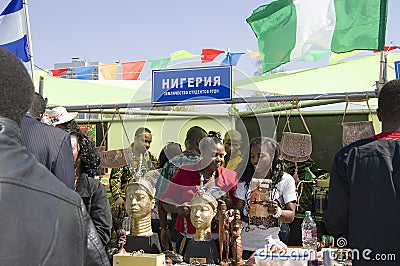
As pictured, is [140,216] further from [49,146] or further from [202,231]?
[49,146]

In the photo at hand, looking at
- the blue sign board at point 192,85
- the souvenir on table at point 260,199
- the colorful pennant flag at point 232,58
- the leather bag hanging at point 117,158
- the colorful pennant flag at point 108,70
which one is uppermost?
the colorful pennant flag at point 232,58

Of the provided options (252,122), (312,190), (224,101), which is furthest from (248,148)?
(252,122)

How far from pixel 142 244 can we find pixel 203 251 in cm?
44

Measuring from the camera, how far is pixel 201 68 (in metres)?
3.86

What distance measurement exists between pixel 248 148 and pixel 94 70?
23.5 feet

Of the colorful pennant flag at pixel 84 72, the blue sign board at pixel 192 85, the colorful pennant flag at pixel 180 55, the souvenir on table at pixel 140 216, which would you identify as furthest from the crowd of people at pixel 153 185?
the colorful pennant flag at pixel 84 72

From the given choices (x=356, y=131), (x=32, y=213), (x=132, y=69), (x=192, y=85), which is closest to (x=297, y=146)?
(x=356, y=131)

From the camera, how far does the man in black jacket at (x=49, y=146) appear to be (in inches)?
81.4

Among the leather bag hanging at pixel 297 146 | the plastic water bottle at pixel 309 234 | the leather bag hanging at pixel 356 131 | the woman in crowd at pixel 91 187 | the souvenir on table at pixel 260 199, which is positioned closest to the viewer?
the woman in crowd at pixel 91 187

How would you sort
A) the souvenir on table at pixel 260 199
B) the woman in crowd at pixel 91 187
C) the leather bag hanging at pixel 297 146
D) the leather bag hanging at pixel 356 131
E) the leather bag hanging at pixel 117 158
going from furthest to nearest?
the leather bag hanging at pixel 117 158 → the leather bag hanging at pixel 297 146 → the leather bag hanging at pixel 356 131 → the souvenir on table at pixel 260 199 → the woman in crowd at pixel 91 187

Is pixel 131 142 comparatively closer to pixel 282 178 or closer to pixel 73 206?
pixel 282 178

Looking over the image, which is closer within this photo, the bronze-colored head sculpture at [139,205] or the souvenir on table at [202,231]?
the souvenir on table at [202,231]

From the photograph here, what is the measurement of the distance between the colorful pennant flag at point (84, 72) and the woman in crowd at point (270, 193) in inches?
286

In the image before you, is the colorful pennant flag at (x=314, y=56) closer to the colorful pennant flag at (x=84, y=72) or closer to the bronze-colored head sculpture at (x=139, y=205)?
the colorful pennant flag at (x=84, y=72)
